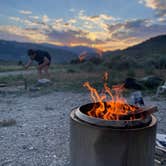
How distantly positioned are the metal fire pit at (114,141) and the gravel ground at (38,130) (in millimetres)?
1355

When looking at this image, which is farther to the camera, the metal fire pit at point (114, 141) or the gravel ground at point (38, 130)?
the gravel ground at point (38, 130)

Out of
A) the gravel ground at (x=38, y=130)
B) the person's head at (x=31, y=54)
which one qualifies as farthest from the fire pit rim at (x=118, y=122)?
the person's head at (x=31, y=54)

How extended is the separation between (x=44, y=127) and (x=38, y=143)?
Result: 80cm

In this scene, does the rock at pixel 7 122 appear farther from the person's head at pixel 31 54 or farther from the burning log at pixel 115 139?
the person's head at pixel 31 54

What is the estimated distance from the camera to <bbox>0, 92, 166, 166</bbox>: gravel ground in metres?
3.35

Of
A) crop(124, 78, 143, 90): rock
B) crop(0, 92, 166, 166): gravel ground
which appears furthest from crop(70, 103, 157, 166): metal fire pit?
crop(124, 78, 143, 90): rock

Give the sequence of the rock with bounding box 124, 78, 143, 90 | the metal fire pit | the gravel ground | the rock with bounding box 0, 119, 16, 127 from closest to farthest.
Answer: the metal fire pit
the gravel ground
the rock with bounding box 0, 119, 16, 127
the rock with bounding box 124, 78, 143, 90

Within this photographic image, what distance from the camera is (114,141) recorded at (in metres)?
1.89

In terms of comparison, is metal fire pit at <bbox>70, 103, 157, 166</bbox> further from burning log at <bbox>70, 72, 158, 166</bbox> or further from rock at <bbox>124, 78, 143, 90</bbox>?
rock at <bbox>124, 78, 143, 90</bbox>

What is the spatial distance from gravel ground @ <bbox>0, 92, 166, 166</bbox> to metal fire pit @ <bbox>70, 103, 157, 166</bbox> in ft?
4.45

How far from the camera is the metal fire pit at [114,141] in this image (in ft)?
6.17

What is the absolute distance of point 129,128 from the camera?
1899 millimetres

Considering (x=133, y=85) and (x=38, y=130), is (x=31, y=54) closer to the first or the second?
(x=133, y=85)

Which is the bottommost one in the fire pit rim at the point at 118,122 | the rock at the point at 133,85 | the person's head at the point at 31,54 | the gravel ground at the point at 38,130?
the gravel ground at the point at 38,130
